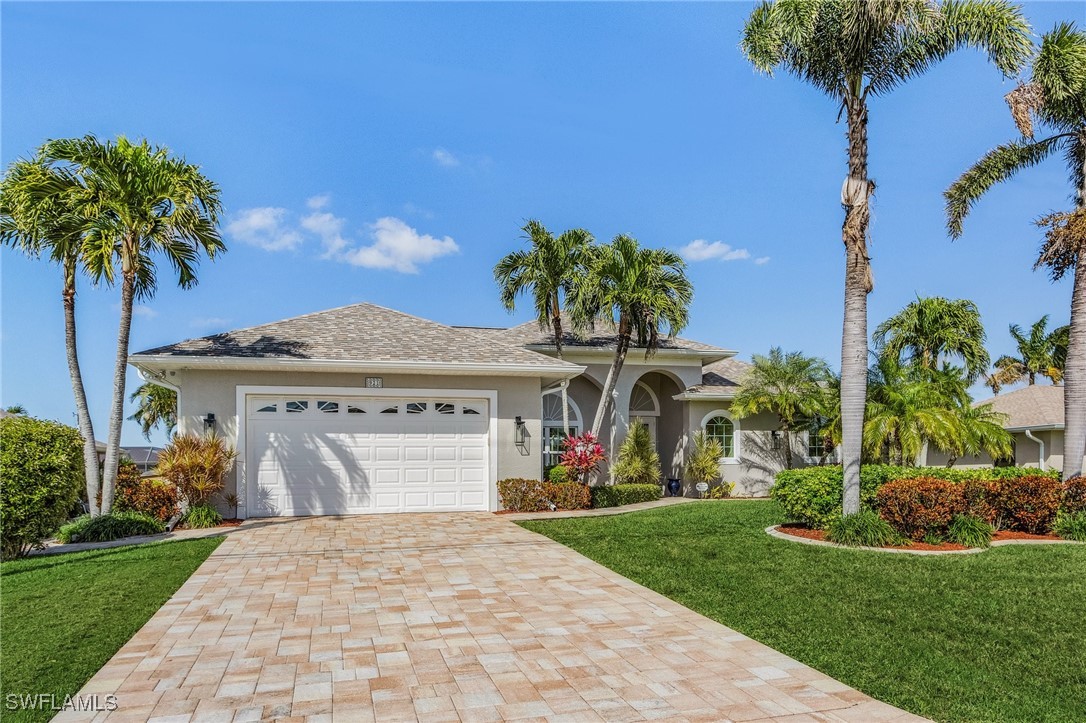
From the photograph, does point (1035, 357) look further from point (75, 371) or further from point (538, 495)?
point (75, 371)

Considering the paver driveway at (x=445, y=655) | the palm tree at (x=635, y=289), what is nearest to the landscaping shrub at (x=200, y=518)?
the paver driveway at (x=445, y=655)

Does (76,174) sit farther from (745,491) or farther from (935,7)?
(745,491)

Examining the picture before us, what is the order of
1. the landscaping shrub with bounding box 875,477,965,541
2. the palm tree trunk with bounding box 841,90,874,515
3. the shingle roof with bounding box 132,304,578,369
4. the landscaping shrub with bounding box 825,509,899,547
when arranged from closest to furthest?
the landscaping shrub with bounding box 825,509,899,547, the landscaping shrub with bounding box 875,477,965,541, the palm tree trunk with bounding box 841,90,874,515, the shingle roof with bounding box 132,304,578,369

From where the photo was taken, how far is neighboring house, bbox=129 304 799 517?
14.1 meters

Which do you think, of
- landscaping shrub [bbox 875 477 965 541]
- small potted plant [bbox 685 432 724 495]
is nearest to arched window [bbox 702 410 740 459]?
small potted plant [bbox 685 432 724 495]

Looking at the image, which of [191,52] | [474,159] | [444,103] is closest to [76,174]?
[191,52]

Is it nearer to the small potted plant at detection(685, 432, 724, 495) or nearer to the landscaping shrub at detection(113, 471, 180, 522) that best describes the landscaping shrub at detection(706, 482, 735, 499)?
the small potted plant at detection(685, 432, 724, 495)

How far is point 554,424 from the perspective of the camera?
21.0 meters

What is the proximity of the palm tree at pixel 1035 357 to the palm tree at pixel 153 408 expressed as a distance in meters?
39.4

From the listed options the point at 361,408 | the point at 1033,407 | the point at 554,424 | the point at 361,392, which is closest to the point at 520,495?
the point at 361,408

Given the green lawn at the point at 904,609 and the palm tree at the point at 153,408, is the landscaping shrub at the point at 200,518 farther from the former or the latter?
the palm tree at the point at 153,408

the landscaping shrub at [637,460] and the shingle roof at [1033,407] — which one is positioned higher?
the shingle roof at [1033,407]

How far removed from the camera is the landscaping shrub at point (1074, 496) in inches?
464

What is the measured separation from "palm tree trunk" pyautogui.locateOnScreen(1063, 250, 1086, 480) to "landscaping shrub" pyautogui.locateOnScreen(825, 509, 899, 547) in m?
5.34
